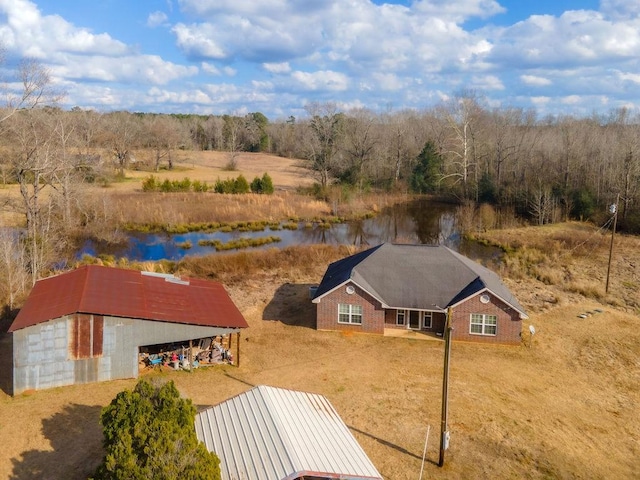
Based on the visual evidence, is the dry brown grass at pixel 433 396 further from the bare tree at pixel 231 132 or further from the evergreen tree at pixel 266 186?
the bare tree at pixel 231 132

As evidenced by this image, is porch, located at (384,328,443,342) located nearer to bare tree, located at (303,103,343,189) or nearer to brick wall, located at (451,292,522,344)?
brick wall, located at (451,292,522,344)

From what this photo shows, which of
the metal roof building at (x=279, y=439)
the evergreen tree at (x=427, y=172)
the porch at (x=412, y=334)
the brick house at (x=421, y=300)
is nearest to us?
the metal roof building at (x=279, y=439)

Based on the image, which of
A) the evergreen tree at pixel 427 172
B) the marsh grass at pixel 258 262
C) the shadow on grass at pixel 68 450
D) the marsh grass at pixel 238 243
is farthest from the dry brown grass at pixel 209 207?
the shadow on grass at pixel 68 450

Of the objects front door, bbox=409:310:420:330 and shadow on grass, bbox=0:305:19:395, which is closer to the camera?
shadow on grass, bbox=0:305:19:395

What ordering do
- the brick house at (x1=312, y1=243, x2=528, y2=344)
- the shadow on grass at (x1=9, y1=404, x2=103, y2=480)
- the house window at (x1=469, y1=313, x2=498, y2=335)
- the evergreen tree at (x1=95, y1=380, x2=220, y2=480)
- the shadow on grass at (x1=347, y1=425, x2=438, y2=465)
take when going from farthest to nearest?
the house window at (x1=469, y1=313, x2=498, y2=335) < the brick house at (x1=312, y1=243, x2=528, y2=344) < the shadow on grass at (x1=347, y1=425, x2=438, y2=465) < the shadow on grass at (x1=9, y1=404, x2=103, y2=480) < the evergreen tree at (x1=95, y1=380, x2=220, y2=480)

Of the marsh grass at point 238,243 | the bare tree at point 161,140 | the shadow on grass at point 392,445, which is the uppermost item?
the bare tree at point 161,140

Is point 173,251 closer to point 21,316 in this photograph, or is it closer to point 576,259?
point 21,316

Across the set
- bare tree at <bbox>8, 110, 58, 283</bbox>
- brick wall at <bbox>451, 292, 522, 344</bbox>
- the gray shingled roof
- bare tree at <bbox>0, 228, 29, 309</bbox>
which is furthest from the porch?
bare tree at <bbox>8, 110, 58, 283</bbox>

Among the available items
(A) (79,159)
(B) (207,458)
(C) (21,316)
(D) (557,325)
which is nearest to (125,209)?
(A) (79,159)
